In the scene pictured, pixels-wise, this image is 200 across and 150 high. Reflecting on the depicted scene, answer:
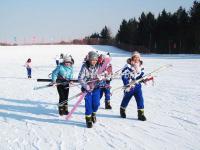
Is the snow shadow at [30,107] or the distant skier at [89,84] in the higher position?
the distant skier at [89,84]

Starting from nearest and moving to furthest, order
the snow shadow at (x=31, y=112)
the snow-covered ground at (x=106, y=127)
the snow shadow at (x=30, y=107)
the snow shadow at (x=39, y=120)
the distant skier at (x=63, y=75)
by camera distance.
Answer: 1. the snow-covered ground at (x=106, y=127)
2. the snow shadow at (x=39, y=120)
3. the snow shadow at (x=31, y=112)
4. the distant skier at (x=63, y=75)
5. the snow shadow at (x=30, y=107)

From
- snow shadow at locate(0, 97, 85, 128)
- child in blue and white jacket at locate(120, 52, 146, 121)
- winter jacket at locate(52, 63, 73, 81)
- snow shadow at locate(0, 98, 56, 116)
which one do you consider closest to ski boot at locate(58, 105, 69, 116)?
snow shadow at locate(0, 97, 85, 128)

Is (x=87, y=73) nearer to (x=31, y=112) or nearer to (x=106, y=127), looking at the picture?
(x=106, y=127)

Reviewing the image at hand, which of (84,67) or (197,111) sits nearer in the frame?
(84,67)

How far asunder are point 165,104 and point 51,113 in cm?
337

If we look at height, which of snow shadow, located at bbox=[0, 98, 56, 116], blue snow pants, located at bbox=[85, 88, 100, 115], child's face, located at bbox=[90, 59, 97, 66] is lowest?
snow shadow, located at bbox=[0, 98, 56, 116]

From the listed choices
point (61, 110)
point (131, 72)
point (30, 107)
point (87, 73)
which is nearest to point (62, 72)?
point (61, 110)

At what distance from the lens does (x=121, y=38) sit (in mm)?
82375

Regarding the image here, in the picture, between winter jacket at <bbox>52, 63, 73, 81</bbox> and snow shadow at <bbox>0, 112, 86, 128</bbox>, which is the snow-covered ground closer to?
snow shadow at <bbox>0, 112, 86, 128</bbox>

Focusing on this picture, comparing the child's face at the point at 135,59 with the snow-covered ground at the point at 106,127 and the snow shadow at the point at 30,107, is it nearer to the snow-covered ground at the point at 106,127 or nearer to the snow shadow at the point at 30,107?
the snow-covered ground at the point at 106,127

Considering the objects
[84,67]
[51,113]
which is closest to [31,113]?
[51,113]

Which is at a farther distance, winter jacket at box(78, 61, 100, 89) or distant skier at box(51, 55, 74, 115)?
distant skier at box(51, 55, 74, 115)

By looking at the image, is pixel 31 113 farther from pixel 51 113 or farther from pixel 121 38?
pixel 121 38

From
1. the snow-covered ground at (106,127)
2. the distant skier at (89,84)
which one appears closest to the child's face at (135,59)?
the distant skier at (89,84)
